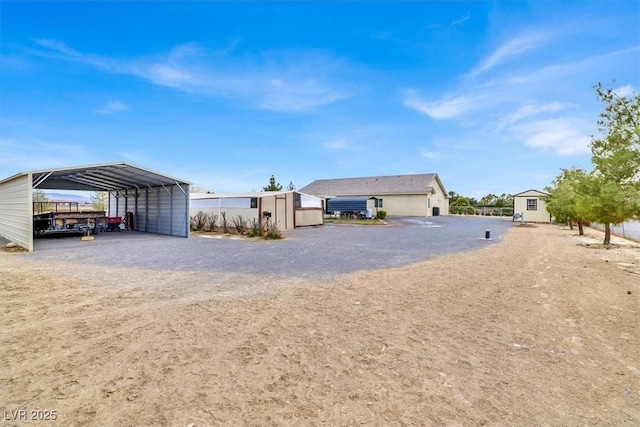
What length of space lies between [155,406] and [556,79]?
682 inches

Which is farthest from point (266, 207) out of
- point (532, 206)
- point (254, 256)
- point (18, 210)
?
point (532, 206)

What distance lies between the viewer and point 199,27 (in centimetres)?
1370

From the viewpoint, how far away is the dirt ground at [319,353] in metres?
2.46

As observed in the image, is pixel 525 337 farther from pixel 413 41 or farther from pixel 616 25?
pixel 413 41

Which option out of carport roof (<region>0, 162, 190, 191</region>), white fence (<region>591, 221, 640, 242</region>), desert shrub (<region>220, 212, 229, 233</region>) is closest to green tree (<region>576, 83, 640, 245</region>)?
white fence (<region>591, 221, 640, 242</region>)

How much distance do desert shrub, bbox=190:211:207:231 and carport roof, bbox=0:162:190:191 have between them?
10.5 feet

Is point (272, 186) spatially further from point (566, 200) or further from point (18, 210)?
point (566, 200)

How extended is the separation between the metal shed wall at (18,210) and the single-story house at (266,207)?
889 cm

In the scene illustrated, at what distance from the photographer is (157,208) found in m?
18.2

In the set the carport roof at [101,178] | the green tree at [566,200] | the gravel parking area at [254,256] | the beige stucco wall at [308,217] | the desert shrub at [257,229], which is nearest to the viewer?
the gravel parking area at [254,256]

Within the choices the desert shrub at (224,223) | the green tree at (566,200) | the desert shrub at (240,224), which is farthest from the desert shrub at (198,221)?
the green tree at (566,200)

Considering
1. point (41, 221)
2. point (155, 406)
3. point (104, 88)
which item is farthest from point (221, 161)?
point (155, 406)

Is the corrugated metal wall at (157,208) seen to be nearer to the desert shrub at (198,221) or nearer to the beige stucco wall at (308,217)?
the desert shrub at (198,221)

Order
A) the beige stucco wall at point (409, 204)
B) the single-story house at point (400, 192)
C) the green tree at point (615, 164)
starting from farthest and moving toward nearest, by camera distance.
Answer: the single-story house at point (400, 192), the beige stucco wall at point (409, 204), the green tree at point (615, 164)
